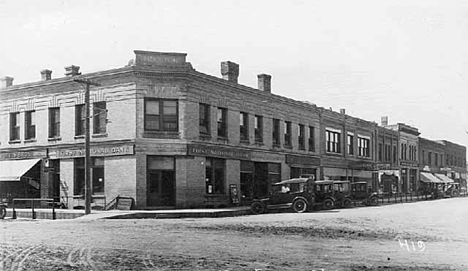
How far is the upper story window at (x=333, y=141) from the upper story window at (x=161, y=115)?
18001 mm

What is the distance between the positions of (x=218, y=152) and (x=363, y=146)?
23.0 m

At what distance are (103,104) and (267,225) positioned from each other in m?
12.6

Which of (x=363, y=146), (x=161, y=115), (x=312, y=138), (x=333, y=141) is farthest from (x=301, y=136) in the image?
(x=161, y=115)

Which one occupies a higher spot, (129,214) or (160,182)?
(160,182)

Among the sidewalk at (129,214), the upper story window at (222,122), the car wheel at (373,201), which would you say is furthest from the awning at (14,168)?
the car wheel at (373,201)

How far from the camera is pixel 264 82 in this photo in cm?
3541

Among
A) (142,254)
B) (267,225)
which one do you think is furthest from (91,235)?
(267,225)

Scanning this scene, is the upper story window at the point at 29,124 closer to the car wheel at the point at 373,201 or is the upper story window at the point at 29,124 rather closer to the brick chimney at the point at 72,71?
the brick chimney at the point at 72,71

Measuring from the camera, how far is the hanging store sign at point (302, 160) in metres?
36.0

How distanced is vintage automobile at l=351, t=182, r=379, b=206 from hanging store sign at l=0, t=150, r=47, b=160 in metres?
18.6

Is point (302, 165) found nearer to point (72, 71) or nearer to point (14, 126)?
point (72, 71)

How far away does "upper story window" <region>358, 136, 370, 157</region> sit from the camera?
47906mm

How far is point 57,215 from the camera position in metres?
24.1

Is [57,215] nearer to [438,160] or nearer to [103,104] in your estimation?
[103,104]
